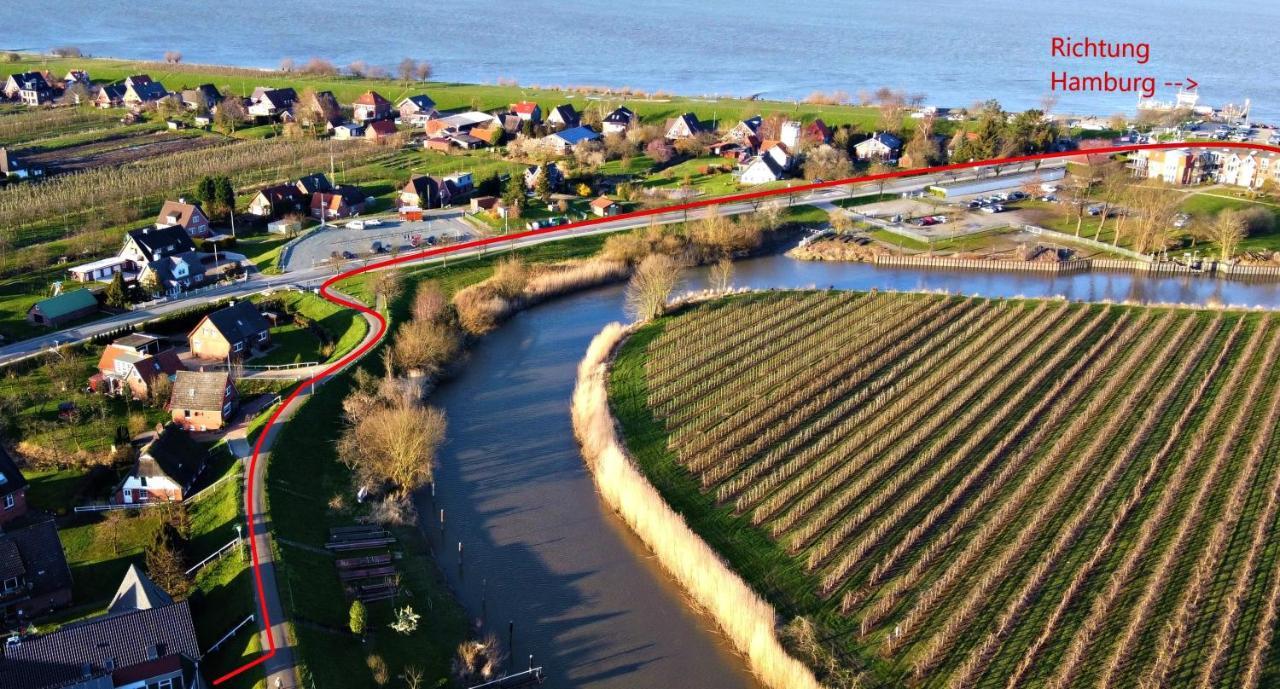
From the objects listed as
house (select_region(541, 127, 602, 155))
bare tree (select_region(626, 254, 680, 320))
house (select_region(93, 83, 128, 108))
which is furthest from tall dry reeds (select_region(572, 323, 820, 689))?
house (select_region(93, 83, 128, 108))

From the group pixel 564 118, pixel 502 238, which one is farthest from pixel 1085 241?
pixel 564 118

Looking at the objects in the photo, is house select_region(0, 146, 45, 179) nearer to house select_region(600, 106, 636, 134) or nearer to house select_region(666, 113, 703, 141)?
house select_region(600, 106, 636, 134)

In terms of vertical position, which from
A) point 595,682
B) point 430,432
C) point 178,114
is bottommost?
point 595,682

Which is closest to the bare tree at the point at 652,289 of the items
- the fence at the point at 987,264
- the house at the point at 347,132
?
the fence at the point at 987,264

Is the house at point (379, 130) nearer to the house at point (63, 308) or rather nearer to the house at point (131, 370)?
the house at point (63, 308)

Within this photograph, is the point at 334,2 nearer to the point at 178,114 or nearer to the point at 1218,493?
the point at 178,114

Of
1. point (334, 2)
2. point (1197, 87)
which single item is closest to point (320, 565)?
point (1197, 87)
